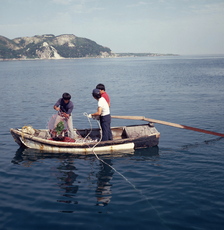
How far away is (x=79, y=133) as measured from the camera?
1452 cm

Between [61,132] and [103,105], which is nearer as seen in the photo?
[103,105]

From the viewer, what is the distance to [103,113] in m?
12.1

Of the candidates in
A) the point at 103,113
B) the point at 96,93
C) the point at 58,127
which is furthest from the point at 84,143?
the point at 96,93

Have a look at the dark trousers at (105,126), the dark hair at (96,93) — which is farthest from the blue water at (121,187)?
the dark hair at (96,93)

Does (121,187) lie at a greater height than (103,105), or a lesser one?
lesser

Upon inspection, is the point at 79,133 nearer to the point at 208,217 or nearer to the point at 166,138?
the point at 166,138

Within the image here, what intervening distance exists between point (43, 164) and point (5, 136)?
543cm

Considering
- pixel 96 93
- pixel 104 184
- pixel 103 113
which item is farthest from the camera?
pixel 103 113

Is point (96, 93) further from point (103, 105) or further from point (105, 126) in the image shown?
point (105, 126)

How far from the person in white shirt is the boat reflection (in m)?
1.03

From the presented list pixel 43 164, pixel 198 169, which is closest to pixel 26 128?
pixel 43 164

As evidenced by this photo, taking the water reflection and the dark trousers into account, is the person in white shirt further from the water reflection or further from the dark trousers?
the water reflection

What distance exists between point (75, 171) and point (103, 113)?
9.38ft

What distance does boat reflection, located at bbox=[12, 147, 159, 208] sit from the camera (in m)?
8.87
